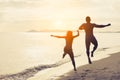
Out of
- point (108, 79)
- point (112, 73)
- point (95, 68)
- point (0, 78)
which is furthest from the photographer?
point (0, 78)

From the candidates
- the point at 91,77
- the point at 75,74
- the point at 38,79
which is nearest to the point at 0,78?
the point at 38,79

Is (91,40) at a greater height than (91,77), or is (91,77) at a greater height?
(91,40)

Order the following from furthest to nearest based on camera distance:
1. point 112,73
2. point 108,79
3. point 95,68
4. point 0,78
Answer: point 0,78, point 95,68, point 112,73, point 108,79

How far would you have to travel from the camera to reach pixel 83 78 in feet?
60.9

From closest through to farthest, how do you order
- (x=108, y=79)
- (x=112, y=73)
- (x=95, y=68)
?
(x=108, y=79) < (x=112, y=73) < (x=95, y=68)

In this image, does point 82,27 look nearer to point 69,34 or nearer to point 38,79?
point 69,34

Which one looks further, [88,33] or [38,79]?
[38,79]

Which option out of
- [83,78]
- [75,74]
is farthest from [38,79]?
[83,78]

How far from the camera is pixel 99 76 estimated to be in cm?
1867

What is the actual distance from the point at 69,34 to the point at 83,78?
254 cm

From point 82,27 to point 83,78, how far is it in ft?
10.3

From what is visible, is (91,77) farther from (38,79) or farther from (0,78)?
(0,78)

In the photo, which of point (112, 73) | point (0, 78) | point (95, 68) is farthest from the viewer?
point (0, 78)

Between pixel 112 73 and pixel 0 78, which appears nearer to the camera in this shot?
pixel 112 73
